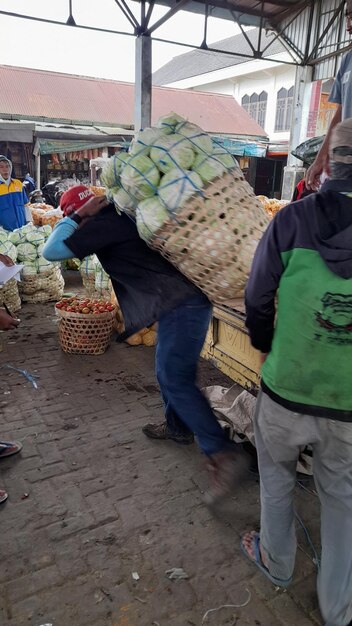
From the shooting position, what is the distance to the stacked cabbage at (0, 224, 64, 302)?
637 cm

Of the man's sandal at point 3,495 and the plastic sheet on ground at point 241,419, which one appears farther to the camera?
the plastic sheet on ground at point 241,419

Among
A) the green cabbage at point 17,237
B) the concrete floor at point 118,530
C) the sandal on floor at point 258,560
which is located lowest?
the concrete floor at point 118,530

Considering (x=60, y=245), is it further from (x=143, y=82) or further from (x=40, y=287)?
(x=143, y=82)

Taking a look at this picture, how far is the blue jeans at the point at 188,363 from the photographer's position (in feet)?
8.05

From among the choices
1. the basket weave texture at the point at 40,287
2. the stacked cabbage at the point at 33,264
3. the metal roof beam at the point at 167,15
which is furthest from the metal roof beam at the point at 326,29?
the basket weave texture at the point at 40,287

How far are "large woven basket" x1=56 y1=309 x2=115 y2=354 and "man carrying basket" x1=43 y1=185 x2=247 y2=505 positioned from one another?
2048 mm

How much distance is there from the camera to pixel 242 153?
50.5 feet

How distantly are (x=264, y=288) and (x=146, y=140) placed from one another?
1.03m

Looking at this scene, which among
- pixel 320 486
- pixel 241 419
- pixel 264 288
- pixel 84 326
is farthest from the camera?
pixel 84 326

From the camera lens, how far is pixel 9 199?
23.0ft

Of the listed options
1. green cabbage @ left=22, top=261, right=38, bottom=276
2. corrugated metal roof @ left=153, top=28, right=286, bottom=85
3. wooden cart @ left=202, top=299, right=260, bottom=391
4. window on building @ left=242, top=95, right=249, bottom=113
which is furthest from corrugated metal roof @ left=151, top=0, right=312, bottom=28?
window on building @ left=242, top=95, right=249, bottom=113

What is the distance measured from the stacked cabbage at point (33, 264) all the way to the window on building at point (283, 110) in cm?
2093

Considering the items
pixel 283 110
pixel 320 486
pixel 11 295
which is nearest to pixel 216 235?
pixel 320 486

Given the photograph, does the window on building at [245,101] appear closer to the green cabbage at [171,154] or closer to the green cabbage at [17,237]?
the green cabbage at [17,237]
